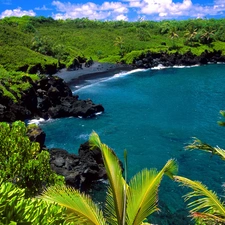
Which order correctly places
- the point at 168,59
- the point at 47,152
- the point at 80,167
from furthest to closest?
the point at 168,59 → the point at 80,167 → the point at 47,152

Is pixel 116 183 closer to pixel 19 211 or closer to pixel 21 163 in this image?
pixel 19 211

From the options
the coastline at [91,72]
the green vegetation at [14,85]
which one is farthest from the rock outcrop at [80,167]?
the coastline at [91,72]

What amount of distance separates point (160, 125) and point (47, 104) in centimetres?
2083

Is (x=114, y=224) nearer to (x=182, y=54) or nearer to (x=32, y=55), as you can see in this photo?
(x=32, y=55)

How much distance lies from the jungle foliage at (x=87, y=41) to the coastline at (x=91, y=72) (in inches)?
182

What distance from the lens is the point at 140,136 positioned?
4522 centimetres

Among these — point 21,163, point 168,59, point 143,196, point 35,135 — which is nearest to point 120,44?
point 168,59

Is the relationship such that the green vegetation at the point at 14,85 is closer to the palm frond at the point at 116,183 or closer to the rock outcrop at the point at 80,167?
the rock outcrop at the point at 80,167

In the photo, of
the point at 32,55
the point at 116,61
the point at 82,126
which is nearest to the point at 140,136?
the point at 82,126

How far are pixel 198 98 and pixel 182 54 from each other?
4560cm

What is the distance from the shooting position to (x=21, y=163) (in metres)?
13.2

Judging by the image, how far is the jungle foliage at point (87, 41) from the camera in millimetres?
90188

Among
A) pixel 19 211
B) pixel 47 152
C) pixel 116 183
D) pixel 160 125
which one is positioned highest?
pixel 19 211

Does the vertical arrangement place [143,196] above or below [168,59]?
above
